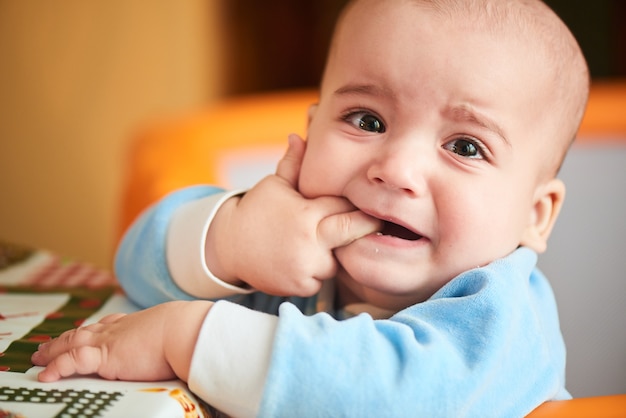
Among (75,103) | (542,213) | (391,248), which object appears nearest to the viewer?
(391,248)

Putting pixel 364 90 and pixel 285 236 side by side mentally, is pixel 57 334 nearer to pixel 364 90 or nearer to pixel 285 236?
pixel 285 236

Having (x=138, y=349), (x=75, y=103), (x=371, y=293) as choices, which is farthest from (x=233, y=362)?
(x=75, y=103)

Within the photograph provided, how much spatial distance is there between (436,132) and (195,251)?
0.79 feet

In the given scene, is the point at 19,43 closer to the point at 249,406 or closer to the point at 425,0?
the point at 425,0

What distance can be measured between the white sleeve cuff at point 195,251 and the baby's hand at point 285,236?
15mm

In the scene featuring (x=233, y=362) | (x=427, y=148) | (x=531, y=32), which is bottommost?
A: (x=233, y=362)

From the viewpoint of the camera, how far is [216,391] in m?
0.55

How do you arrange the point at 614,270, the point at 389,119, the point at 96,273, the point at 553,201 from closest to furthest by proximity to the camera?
the point at 389,119 → the point at 553,201 → the point at 96,273 → the point at 614,270

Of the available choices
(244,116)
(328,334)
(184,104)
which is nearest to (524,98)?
(328,334)

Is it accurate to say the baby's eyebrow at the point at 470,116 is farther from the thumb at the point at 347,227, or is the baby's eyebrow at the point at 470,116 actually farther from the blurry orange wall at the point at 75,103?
the blurry orange wall at the point at 75,103

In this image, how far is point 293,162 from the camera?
729 millimetres

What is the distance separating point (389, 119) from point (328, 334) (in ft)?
0.65

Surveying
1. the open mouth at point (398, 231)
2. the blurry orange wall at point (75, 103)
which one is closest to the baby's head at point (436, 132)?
the open mouth at point (398, 231)

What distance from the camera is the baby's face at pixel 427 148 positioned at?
642 mm
